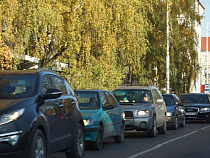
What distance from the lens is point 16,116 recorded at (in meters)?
9.50

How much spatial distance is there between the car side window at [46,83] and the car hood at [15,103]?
811mm

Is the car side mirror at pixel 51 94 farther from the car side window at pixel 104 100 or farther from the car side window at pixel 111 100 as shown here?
the car side window at pixel 111 100

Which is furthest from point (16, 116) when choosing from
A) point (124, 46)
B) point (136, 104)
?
point (124, 46)

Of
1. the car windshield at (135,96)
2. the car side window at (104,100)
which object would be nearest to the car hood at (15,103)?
the car side window at (104,100)

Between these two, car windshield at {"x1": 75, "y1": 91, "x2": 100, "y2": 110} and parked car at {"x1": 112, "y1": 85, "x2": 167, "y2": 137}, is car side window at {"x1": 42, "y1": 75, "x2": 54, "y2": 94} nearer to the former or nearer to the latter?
car windshield at {"x1": 75, "y1": 91, "x2": 100, "y2": 110}

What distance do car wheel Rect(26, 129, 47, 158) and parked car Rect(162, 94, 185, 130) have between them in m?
16.2

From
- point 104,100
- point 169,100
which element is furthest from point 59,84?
point 169,100

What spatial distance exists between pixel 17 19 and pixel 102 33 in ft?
12.3

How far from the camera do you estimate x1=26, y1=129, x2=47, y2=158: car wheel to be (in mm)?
9656

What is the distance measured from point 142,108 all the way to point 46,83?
9571 mm

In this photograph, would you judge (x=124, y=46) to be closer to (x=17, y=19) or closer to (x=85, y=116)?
(x=17, y=19)

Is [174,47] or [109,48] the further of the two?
[174,47]

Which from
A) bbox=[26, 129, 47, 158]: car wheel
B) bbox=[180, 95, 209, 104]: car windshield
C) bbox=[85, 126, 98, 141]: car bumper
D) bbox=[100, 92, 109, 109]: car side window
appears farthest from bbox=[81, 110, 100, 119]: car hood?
bbox=[180, 95, 209, 104]: car windshield

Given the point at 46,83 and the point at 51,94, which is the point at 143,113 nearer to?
the point at 46,83
